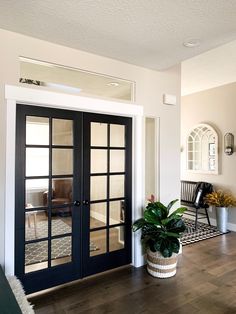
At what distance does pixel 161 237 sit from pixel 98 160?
1.22 meters

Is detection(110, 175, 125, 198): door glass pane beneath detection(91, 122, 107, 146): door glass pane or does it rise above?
beneath

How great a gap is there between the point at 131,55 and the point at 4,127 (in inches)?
66.8

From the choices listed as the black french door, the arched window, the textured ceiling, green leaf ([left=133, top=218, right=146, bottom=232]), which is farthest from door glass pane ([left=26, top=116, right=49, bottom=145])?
the arched window

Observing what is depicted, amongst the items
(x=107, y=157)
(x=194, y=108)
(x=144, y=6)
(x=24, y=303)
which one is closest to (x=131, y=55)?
(x=144, y=6)

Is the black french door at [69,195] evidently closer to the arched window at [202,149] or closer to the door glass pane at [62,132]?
the door glass pane at [62,132]

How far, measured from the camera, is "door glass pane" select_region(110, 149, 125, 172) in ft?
10.6

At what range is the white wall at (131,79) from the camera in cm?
245

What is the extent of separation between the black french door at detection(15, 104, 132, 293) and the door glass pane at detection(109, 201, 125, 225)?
0.01 meters

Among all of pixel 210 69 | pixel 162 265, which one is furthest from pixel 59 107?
pixel 210 69

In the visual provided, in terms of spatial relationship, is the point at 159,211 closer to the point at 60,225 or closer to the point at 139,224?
the point at 139,224

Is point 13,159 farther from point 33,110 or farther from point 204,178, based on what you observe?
point 204,178

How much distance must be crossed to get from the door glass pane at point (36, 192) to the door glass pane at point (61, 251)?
0.49 meters

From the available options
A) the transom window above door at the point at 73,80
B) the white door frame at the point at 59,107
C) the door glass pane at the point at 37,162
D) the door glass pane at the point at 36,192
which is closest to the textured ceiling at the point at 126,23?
the transom window above door at the point at 73,80

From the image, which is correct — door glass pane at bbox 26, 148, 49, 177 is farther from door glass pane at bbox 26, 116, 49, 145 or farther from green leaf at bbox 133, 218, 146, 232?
green leaf at bbox 133, 218, 146, 232
